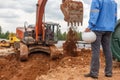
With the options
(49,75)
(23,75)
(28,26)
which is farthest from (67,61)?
(28,26)

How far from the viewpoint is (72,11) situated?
13867mm

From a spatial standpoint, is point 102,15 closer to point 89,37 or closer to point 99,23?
point 99,23

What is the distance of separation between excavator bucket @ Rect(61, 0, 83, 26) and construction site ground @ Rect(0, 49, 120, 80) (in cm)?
138

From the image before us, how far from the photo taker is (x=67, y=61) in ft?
42.1

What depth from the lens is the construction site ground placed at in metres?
9.80

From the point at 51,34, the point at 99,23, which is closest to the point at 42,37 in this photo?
the point at 51,34

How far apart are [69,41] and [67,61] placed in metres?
2.86

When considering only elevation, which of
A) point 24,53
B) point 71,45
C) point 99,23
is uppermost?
point 99,23

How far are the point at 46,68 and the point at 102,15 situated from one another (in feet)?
15.1

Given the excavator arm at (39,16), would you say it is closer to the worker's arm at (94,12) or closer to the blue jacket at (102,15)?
the blue jacket at (102,15)

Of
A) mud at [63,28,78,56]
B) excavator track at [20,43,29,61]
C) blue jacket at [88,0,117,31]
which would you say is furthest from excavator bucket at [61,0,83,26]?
blue jacket at [88,0,117,31]

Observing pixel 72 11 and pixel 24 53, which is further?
pixel 24 53

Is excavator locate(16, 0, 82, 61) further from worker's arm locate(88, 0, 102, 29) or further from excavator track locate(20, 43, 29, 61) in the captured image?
worker's arm locate(88, 0, 102, 29)

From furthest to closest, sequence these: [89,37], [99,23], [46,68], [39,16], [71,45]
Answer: [39,16] → [71,45] → [46,68] → [99,23] → [89,37]
